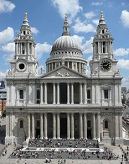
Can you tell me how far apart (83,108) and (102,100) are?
209 inches

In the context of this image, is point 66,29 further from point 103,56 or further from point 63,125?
point 63,125

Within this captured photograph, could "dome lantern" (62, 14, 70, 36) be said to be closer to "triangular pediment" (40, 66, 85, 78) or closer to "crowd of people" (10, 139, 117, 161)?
"triangular pediment" (40, 66, 85, 78)

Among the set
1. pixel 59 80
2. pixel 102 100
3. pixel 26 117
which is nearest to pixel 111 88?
pixel 102 100

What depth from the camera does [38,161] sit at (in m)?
43.1

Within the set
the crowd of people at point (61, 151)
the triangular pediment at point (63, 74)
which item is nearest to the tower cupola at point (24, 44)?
the triangular pediment at point (63, 74)

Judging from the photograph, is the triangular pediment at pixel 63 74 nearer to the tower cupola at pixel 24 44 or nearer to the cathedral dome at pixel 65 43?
the tower cupola at pixel 24 44

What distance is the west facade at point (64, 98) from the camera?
56719 millimetres

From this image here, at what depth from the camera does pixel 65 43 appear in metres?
79.2

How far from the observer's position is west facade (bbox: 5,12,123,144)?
5672cm

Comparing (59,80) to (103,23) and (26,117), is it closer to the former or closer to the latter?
(26,117)

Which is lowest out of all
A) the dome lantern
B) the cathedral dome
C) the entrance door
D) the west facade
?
the entrance door

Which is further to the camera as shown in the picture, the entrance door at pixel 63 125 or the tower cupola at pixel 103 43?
the entrance door at pixel 63 125

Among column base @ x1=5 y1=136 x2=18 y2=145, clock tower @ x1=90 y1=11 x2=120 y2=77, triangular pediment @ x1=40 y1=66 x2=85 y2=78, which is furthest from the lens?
clock tower @ x1=90 y1=11 x2=120 y2=77

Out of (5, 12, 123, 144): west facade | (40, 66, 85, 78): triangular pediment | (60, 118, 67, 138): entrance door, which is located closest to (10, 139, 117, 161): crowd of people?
(5, 12, 123, 144): west facade
